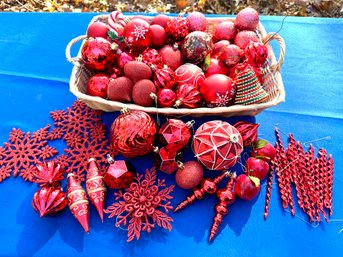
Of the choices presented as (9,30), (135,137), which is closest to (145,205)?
(135,137)

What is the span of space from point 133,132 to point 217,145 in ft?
0.79

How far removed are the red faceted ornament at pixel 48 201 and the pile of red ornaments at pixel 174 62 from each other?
32cm

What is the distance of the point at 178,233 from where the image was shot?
3.04ft

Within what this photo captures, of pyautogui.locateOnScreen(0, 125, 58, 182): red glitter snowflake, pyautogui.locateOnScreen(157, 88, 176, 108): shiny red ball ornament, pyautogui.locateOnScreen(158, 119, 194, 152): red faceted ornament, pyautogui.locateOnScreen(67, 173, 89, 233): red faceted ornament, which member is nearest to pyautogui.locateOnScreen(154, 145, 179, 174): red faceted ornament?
pyautogui.locateOnScreen(158, 119, 194, 152): red faceted ornament

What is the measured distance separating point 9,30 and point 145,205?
106 cm

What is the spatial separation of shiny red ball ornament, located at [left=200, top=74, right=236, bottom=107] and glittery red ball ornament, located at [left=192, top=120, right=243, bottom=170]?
80 millimetres

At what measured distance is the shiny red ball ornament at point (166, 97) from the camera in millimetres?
948

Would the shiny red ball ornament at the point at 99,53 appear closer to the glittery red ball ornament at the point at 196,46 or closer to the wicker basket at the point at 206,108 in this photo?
the wicker basket at the point at 206,108

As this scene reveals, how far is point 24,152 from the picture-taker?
41.0 inches

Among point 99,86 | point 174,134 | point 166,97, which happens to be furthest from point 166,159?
point 99,86

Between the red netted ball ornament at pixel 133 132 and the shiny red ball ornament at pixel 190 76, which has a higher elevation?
the shiny red ball ornament at pixel 190 76

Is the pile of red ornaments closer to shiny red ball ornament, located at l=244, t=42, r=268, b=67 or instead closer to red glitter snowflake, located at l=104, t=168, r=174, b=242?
shiny red ball ornament, located at l=244, t=42, r=268, b=67

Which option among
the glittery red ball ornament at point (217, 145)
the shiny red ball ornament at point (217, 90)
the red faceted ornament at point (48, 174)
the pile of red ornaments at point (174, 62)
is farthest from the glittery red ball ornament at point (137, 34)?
the red faceted ornament at point (48, 174)

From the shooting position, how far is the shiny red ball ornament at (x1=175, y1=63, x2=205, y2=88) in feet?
3.28
